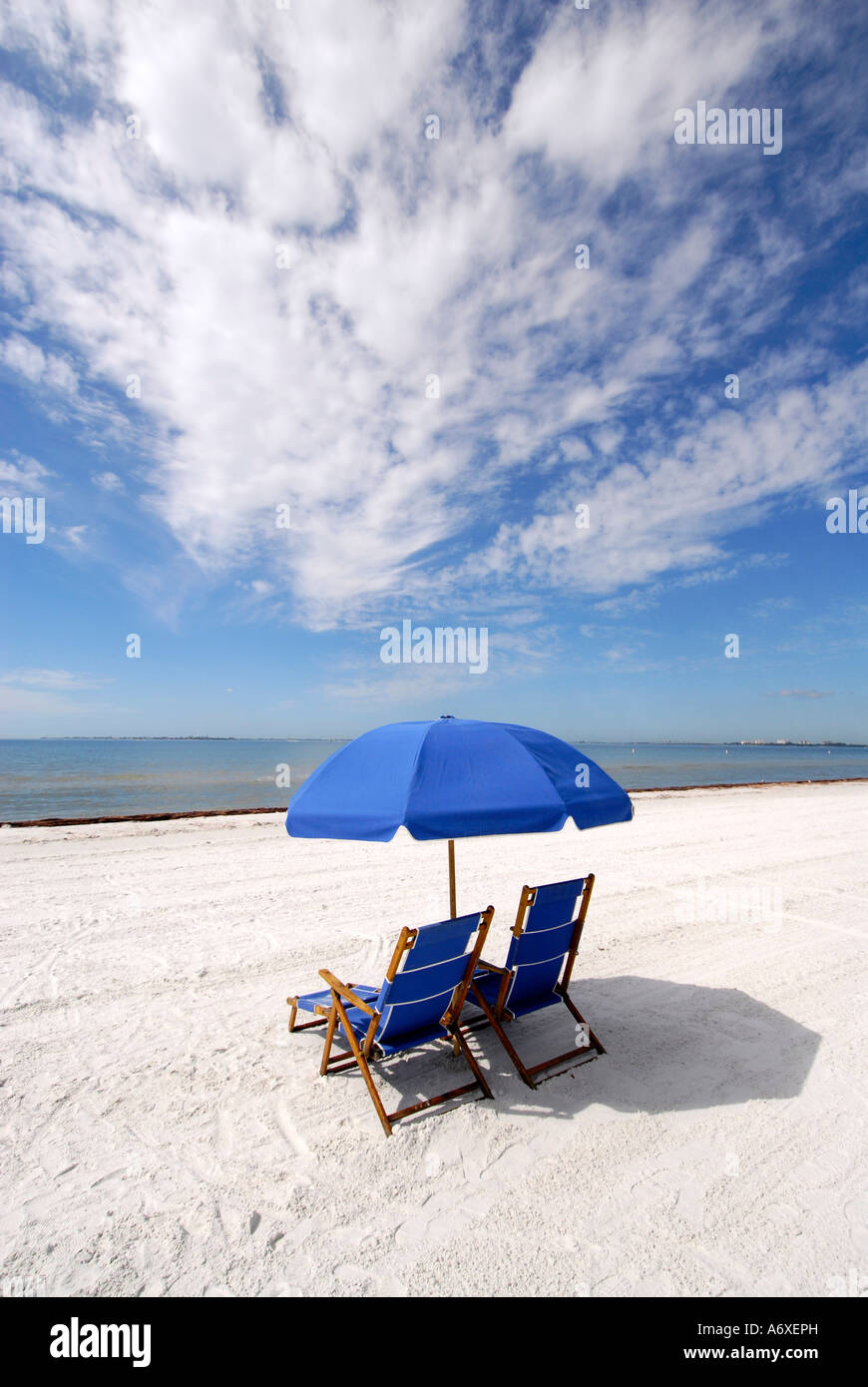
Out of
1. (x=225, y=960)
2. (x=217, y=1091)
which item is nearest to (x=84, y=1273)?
(x=217, y=1091)

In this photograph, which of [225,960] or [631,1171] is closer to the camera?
[631,1171]

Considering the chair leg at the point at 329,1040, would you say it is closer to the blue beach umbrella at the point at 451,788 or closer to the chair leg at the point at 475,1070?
the chair leg at the point at 475,1070

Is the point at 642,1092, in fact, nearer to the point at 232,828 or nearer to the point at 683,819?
the point at 232,828

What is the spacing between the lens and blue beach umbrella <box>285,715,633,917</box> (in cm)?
360

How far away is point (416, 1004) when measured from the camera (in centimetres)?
393

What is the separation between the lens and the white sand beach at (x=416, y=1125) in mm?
2754

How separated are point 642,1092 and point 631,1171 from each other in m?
0.83

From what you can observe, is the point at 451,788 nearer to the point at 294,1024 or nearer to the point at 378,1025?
the point at 378,1025

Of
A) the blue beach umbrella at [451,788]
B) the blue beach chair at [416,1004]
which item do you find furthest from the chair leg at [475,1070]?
the blue beach umbrella at [451,788]

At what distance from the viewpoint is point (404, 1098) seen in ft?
13.3

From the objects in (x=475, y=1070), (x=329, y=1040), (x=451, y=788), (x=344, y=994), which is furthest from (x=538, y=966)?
(x=451, y=788)

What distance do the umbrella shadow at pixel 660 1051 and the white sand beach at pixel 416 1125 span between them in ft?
0.07

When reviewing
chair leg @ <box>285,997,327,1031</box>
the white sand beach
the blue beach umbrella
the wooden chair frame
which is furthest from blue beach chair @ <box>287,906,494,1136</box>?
the blue beach umbrella

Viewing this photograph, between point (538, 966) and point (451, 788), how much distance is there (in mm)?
1649
